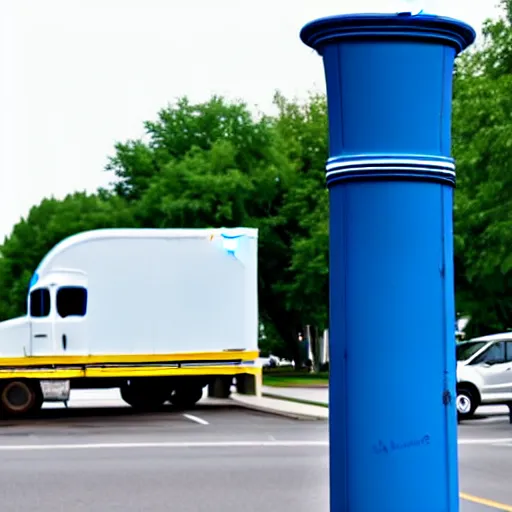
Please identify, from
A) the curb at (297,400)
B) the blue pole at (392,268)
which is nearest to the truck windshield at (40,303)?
the curb at (297,400)

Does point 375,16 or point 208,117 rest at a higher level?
point 208,117

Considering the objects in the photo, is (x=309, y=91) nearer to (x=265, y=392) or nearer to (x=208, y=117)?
(x=208, y=117)

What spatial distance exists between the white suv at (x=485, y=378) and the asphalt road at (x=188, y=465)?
44cm

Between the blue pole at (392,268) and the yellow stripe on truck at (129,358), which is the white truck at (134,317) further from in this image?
the blue pole at (392,268)

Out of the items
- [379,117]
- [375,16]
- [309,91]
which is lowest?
[379,117]

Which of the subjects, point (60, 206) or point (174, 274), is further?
point (60, 206)

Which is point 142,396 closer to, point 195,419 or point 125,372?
point 125,372

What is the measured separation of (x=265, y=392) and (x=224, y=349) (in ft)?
28.0

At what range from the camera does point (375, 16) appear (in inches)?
165

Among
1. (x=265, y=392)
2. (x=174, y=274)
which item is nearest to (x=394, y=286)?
(x=174, y=274)

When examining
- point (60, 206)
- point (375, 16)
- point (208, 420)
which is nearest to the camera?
point (375, 16)

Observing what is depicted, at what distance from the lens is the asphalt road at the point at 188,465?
12.4m

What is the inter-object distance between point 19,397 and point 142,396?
10.0 feet

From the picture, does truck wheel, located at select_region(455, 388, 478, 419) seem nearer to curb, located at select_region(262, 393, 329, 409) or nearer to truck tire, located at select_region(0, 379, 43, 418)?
curb, located at select_region(262, 393, 329, 409)
